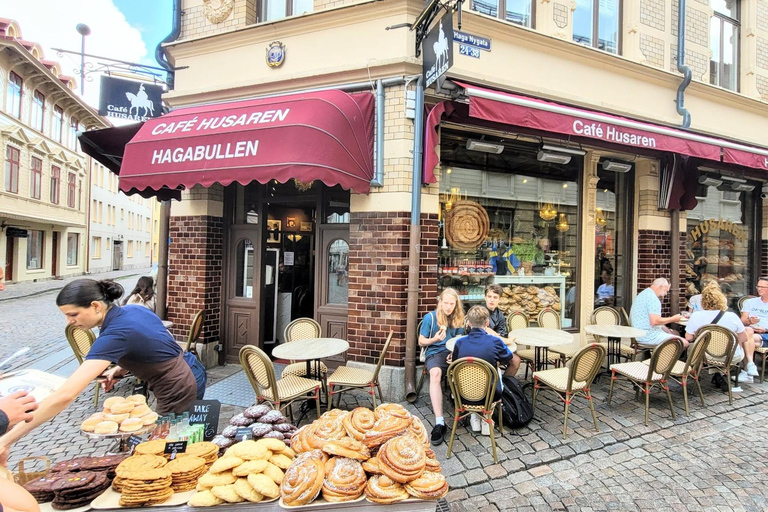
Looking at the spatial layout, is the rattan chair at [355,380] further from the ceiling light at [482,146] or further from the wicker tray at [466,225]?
the ceiling light at [482,146]

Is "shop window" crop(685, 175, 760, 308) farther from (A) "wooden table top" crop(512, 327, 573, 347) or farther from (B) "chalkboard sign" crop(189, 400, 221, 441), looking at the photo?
(B) "chalkboard sign" crop(189, 400, 221, 441)

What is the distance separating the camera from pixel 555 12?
616 cm

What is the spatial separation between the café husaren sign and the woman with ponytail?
8.42ft

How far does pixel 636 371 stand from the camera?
4609mm

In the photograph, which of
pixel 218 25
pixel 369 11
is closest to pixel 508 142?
pixel 369 11

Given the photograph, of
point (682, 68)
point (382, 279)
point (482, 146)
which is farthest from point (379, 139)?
point (682, 68)

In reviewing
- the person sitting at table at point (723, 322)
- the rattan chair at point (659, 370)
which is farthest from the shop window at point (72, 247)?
the person sitting at table at point (723, 322)

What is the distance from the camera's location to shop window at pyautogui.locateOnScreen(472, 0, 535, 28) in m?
5.92

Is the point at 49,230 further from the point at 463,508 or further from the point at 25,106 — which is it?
the point at 463,508

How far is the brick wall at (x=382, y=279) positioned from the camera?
507 cm

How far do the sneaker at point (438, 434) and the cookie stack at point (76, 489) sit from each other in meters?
2.69

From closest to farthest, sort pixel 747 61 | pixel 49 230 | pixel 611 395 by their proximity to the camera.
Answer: pixel 611 395 < pixel 747 61 < pixel 49 230

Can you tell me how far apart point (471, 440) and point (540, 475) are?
0.75 metres

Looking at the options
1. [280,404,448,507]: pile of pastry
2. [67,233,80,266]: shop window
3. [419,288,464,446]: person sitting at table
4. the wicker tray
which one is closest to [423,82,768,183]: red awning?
the wicker tray
